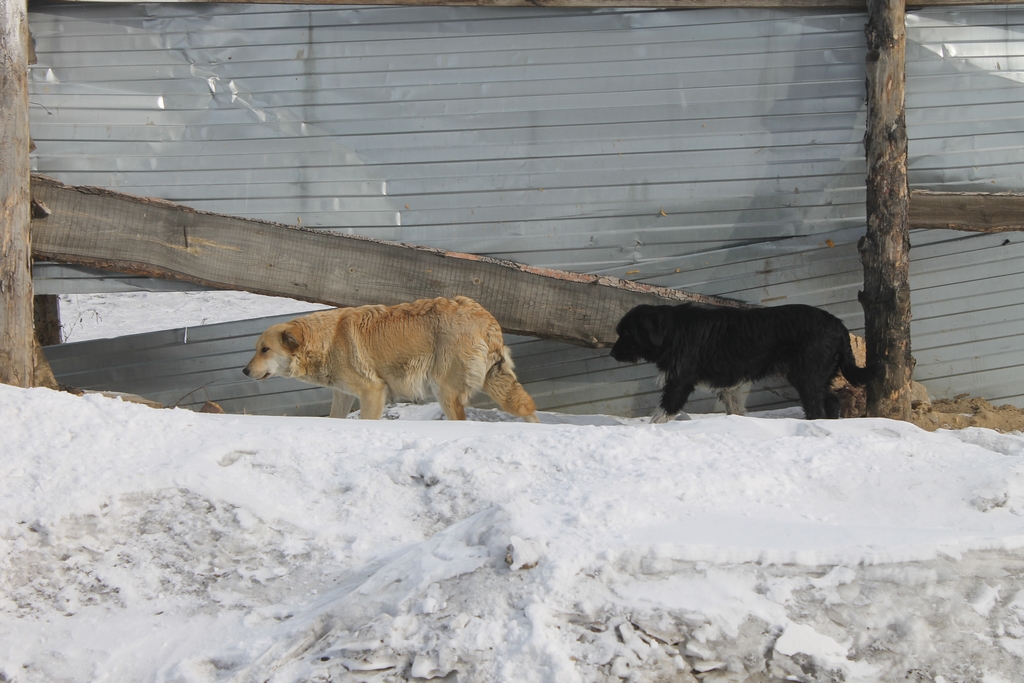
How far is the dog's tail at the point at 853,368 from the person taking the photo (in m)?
6.82

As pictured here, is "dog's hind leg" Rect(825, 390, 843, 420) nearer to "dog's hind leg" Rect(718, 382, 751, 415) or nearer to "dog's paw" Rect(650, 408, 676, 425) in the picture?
"dog's hind leg" Rect(718, 382, 751, 415)

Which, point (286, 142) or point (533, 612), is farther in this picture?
point (286, 142)

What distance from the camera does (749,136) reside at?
294 inches

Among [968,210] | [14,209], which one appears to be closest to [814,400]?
[968,210]

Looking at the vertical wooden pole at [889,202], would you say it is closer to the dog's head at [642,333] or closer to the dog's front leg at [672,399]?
the dog's front leg at [672,399]

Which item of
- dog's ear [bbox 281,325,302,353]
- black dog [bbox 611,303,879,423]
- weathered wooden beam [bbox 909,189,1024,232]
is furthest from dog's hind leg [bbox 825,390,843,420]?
dog's ear [bbox 281,325,302,353]

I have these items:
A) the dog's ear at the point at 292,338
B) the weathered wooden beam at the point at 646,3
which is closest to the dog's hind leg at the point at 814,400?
the weathered wooden beam at the point at 646,3

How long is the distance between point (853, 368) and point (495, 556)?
4697mm

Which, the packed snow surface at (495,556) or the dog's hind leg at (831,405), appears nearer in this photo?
the packed snow surface at (495,556)

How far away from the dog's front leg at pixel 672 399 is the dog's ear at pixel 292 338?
3166 mm

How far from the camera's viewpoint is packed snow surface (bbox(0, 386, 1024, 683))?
3014 millimetres

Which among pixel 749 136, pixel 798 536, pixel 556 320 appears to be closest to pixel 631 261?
pixel 556 320

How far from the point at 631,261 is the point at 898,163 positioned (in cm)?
241

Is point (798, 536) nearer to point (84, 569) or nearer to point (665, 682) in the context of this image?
point (665, 682)
